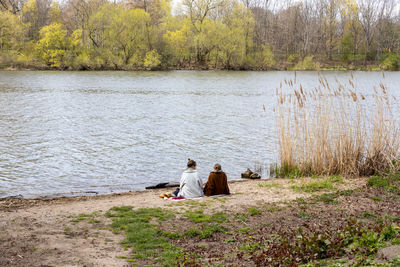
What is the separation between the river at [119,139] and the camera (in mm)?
14461

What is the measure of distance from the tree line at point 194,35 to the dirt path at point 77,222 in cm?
6460

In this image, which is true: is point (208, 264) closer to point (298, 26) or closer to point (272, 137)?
point (272, 137)

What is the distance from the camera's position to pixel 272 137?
22.0m

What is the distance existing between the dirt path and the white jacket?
616 millimetres

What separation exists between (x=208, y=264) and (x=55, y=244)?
287 cm

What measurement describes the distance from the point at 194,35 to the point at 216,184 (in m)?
76.0

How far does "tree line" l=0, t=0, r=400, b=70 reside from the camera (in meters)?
76.6

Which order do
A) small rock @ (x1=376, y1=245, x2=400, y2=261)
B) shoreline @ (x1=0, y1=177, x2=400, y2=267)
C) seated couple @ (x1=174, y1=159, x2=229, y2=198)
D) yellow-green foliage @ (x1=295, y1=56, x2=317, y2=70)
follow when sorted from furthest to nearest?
yellow-green foliage @ (x1=295, y1=56, x2=317, y2=70) < seated couple @ (x1=174, y1=159, x2=229, y2=198) < shoreline @ (x1=0, y1=177, x2=400, y2=267) < small rock @ (x1=376, y1=245, x2=400, y2=261)

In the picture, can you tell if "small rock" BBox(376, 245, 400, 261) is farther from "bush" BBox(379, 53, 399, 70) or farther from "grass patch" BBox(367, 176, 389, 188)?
"bush" BBox(379, 53, 399, 70)

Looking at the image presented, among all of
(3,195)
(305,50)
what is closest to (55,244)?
(3,195)

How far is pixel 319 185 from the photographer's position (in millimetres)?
11367

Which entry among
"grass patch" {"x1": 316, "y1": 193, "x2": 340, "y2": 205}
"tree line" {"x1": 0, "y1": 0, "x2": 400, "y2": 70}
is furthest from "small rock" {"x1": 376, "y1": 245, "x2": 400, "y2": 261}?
"tree line" {"x1": 0, "y1": 0, "x2": 400, "y2": 70}

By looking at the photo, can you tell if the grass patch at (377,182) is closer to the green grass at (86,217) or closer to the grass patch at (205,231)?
the grass patch at (205,231)

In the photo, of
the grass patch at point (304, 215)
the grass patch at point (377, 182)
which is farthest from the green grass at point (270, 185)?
the grass patch at point (304, 215)
